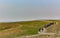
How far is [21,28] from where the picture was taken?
4.71 ft

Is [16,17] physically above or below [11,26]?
above

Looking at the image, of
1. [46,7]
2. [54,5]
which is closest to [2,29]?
[46,7]

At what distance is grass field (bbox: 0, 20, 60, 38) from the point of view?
55.0 inches

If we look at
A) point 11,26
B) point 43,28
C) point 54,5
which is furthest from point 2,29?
point 54,5

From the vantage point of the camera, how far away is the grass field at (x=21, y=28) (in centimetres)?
140

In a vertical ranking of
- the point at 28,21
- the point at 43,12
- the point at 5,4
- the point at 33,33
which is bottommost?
the point at 33,33

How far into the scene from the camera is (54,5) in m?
1.48

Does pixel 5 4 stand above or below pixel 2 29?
above

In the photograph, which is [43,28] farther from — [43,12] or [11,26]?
[11,26]

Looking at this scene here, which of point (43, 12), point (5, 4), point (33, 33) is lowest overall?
point (33, 33)

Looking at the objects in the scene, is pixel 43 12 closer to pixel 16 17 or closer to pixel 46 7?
pixel 46 7

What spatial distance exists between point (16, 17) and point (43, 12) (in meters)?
0.35

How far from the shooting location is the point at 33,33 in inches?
55.4

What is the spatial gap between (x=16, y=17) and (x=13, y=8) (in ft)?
0.39
